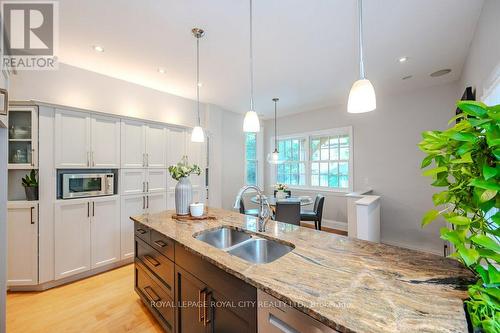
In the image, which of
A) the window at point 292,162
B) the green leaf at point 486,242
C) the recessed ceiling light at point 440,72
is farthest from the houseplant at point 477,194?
the window at point 292,162

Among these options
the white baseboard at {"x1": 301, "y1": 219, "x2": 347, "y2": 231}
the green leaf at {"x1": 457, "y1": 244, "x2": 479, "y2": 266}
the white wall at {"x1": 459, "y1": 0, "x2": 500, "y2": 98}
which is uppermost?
the white wall at {"x1": 459, "y1": 0, "x2": 500, "y2": 98}

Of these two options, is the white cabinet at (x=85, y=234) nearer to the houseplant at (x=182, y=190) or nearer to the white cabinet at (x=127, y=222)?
the white cabinet at (x=127, y=222)

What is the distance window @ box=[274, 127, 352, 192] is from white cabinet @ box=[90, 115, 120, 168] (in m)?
4.04

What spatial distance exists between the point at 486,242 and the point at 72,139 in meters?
3.63

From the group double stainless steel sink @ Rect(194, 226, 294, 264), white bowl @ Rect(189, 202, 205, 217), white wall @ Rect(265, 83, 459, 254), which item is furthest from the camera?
white wall @ Rect(265, 83, 459, 254)

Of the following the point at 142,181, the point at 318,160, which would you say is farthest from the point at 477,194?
the point at 318,160

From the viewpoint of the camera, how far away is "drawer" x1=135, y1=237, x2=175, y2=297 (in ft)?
5.34

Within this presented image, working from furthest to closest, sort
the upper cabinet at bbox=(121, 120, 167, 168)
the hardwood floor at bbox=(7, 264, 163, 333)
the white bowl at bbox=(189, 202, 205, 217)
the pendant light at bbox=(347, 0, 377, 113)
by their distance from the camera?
the upper cabinet at bbox=(121, 120, 167, 168) → the white bowl at bbox=(189, 202, 205, 217) → the hardwood floor at bbox=(7, 264, 163, 333) → the pendant light at bbox=(347, 0, 377, 113)

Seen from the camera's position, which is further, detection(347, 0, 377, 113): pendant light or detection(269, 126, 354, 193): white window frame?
detection(269, 126, 354, 193): white window frame

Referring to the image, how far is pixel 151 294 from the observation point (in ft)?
6.39

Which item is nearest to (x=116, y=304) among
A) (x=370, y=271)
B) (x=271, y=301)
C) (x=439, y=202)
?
(x=271, y=301)

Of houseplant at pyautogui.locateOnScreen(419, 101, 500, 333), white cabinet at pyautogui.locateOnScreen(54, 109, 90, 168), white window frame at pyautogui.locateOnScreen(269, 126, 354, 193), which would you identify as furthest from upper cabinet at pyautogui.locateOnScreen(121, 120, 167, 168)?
houseplant at pyautogui.locateOnScreen(419, 101, 500, 333)

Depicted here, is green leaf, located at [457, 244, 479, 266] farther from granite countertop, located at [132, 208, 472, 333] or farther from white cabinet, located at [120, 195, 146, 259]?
white cabinet, located at [120, 195, 146, 259]

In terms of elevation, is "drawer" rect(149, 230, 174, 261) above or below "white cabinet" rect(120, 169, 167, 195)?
below
